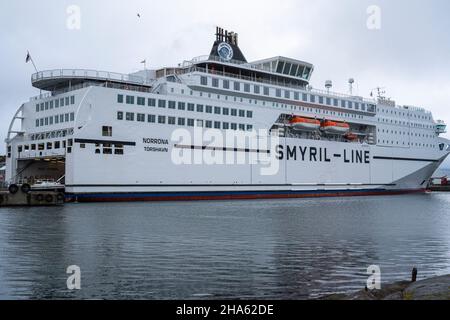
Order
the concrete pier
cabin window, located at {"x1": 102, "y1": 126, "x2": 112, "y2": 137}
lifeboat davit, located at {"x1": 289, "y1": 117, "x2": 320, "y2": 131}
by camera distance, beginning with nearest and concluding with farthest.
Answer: the concrete pier → cabin window, located at {"x1": 102, "y1": 126, "x2": 112, "y2": 137} → lifeboat davit, located at {"x1": 289, "y1": 117, "x2": 320, "y2": 131}

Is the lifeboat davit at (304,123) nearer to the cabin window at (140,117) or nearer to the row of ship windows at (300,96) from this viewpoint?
the row of ship windows at (300,96)

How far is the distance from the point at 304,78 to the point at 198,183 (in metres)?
19.7

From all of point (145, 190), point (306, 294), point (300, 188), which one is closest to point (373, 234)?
point (306, 294)

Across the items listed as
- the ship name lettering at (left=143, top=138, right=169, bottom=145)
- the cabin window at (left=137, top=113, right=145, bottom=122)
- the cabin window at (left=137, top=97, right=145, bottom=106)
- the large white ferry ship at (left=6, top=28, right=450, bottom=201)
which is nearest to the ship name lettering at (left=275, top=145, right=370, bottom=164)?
the large white ferry ship at (left=6, top=28, right=450, bottom=201)

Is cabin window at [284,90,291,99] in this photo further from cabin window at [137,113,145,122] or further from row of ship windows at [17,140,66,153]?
row of ship windows at [17,140,66,153]

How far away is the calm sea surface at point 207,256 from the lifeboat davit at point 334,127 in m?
28.4

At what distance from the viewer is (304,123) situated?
48344mm

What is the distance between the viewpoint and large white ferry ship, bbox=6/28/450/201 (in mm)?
35438

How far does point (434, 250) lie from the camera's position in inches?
578

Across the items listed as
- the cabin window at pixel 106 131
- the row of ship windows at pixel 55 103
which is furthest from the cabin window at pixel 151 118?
the row of ship windows at pixel 55 103

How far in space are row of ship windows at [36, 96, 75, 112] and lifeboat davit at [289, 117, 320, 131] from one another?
22643mm

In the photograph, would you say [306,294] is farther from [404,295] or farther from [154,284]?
[154,284]

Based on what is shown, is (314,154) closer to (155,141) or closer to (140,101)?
(155,141)

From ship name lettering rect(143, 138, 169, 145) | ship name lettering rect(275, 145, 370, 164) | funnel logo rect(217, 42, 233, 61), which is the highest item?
funnel logo rect(217, 42, 233, 61)
